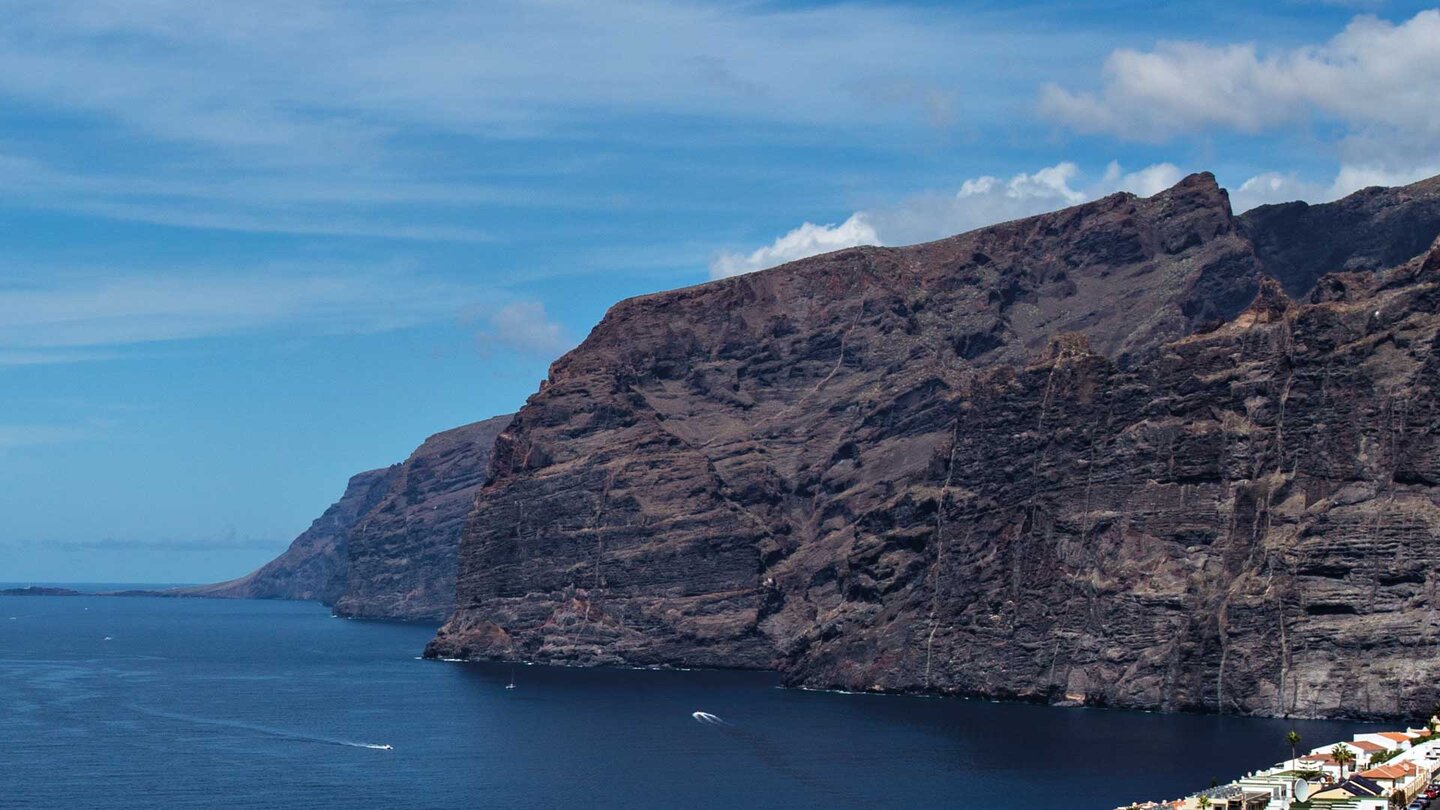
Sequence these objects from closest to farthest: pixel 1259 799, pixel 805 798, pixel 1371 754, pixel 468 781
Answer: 1. pixel 1259 799
2. pixel 1371 754
3. pixel 805 798
4. pixel 468 781

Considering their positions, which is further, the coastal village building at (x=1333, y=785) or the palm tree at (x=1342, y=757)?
the palm tree at (x=1342, y=757)

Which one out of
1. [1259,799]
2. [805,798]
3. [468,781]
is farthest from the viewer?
[468,781]

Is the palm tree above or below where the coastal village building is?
above

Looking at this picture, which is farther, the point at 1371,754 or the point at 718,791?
the point at 718,791

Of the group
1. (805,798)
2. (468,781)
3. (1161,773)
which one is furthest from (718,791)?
(1161,773)

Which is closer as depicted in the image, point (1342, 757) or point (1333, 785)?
point (1333, 785)

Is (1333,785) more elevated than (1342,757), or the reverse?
(1342,757)

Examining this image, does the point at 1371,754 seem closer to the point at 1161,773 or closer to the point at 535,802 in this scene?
the point at 1161,773

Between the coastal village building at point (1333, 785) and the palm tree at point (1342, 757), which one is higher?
the palm tree at point (1342, 757)

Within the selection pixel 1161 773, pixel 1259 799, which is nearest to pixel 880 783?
pixel 1161 773

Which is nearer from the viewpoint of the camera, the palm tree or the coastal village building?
the coastal village building

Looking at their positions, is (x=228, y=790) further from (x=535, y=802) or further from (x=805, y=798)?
(x=805, y=798)
